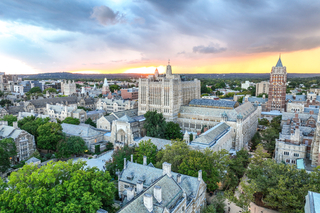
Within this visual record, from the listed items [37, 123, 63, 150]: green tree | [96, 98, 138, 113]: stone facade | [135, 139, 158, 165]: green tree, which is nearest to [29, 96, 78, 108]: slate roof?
[96, 98, 138, 113]: stone facade

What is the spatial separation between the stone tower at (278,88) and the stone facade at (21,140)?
121812 mm

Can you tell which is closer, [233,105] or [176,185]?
[176,185]

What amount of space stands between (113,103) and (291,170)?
106 meters

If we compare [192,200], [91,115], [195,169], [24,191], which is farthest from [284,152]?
[91,115]

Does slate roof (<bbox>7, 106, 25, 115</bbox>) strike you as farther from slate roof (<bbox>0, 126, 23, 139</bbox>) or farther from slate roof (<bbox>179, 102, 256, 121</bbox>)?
slate roof (<bbox>179, 102, 256, 121</bbox>)

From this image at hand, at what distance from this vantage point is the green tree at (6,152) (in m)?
55.9

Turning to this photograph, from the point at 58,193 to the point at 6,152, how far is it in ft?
120

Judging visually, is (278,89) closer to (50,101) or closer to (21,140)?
(21,140)

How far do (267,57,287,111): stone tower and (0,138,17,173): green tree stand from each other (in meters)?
126

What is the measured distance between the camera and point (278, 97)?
5054 inches

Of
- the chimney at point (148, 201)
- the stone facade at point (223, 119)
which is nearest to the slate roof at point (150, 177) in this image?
the chimney at point (148, 201)

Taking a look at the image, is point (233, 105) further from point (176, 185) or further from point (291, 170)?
point (176, 185)

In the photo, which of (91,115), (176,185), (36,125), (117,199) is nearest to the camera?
(176,185)

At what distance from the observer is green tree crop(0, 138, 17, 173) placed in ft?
184
